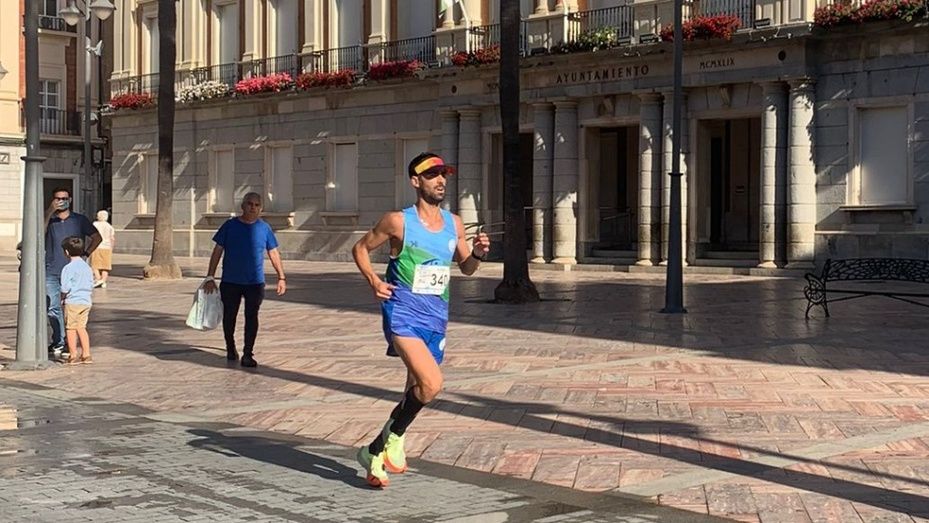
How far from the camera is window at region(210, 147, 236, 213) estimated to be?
41875mm

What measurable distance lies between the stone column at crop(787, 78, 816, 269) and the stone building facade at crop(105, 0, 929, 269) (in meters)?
0.04

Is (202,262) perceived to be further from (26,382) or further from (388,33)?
(26,382)

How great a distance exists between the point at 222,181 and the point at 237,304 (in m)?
29.0

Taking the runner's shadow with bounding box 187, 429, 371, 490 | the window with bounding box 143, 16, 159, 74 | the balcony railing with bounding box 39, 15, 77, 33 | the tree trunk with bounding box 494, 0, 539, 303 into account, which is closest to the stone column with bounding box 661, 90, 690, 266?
the tree trunk with bounding box 494, 0, 539, 303

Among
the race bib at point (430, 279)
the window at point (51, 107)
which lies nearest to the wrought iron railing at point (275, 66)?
the window at point (51, 107)

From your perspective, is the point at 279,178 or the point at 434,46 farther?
the point at 279,178

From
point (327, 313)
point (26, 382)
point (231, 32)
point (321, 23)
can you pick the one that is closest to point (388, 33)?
point (321, 23)

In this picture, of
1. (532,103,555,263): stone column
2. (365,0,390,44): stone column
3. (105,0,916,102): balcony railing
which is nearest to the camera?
(105,0,916,102): balcony railing

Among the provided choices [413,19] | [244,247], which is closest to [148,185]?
[413,19]

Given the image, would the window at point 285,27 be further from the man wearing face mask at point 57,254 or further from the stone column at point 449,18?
the man wearing face mask at point 57,254

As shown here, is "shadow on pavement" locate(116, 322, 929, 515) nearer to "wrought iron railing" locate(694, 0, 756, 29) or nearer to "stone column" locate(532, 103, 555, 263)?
"wrought iron railing" locate(694, 0, 756, 29)

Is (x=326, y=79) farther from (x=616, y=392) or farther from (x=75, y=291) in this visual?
(x=616, y=392)

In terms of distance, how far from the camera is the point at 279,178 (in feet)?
133

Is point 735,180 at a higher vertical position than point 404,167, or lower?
lower
